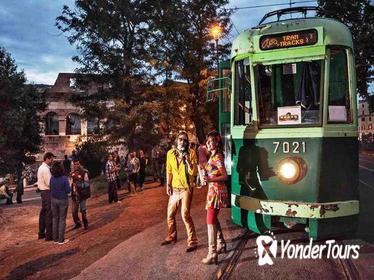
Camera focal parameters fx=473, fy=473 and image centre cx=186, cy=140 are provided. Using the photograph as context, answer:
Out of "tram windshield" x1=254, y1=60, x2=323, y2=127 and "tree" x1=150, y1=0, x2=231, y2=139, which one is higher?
"tree" x1=150, y1=0, x2=231, y2=139

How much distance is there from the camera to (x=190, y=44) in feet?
75.0

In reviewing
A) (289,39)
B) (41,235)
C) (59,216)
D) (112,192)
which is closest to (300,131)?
(289,39)

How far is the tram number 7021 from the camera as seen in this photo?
7.11 m

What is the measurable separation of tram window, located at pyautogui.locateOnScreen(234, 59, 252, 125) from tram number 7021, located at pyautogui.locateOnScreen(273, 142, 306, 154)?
715mm

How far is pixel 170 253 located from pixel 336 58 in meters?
4.14

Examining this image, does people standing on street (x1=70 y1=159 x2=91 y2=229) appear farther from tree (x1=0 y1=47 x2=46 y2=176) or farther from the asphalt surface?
tree (x1=0 y1=47 x2=46 y2=176)

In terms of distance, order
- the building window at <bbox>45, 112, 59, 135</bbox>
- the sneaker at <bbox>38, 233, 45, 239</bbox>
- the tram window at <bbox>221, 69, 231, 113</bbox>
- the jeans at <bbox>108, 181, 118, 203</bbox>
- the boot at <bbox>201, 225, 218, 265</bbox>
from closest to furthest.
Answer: the boot at <bbox>201, 225, 218, 265</bbox> → the tram window at <bbox>221, 69, 231, 113</bbox> → the sneaker at <bbox>38, 233, 45, 239</bbox> → the jeans at <bbox>108, 181, 118, 203</bbox> → the building window at <bbox>45, 112, 59, 135</bbox>

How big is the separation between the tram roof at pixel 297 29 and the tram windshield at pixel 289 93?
1.21 ft

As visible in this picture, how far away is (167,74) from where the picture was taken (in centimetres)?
2175

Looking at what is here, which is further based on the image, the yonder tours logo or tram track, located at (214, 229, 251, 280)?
the yonder tours logo

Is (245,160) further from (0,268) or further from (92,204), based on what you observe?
(92,204)

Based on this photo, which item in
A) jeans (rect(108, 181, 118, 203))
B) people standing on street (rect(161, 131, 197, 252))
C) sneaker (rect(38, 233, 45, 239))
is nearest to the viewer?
people standing on street (rect(161, 131, 197, 252))

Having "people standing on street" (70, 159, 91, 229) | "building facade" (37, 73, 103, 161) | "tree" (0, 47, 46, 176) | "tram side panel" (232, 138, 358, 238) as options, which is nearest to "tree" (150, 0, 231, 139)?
"tree" (0, 47, 46, 176)

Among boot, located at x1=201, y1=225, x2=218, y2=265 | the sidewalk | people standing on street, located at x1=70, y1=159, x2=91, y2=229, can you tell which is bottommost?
the sidewalk
